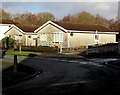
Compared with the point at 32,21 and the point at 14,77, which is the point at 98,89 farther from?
the point at 32,21

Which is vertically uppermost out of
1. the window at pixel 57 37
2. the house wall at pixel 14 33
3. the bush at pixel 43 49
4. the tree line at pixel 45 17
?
the tree line at pixel 45 17

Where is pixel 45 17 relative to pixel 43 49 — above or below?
above

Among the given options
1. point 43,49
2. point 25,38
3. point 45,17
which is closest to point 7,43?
point 25,38

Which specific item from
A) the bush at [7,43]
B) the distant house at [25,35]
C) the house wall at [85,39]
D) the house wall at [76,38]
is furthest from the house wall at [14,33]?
the house wall at [85,39]

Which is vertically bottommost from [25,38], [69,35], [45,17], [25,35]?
[25,38]

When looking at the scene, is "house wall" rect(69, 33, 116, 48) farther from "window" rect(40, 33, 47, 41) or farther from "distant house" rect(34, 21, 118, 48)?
"window" rect(40, 33, 47, 41)

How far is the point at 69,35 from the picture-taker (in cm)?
3650

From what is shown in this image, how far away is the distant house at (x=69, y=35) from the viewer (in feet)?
120

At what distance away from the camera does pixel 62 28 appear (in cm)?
3672

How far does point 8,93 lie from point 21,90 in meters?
0.71

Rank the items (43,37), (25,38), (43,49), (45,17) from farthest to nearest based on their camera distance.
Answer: (45,17), (25,38), (43,37), (43,49)

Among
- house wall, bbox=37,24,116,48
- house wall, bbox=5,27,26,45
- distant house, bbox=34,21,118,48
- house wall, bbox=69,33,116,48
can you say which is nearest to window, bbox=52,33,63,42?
distant house, bbox=34,21,118,48

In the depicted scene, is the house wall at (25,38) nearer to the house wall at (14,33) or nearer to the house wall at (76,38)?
the house wall at (14,33)

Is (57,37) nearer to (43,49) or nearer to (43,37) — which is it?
(43,37)
